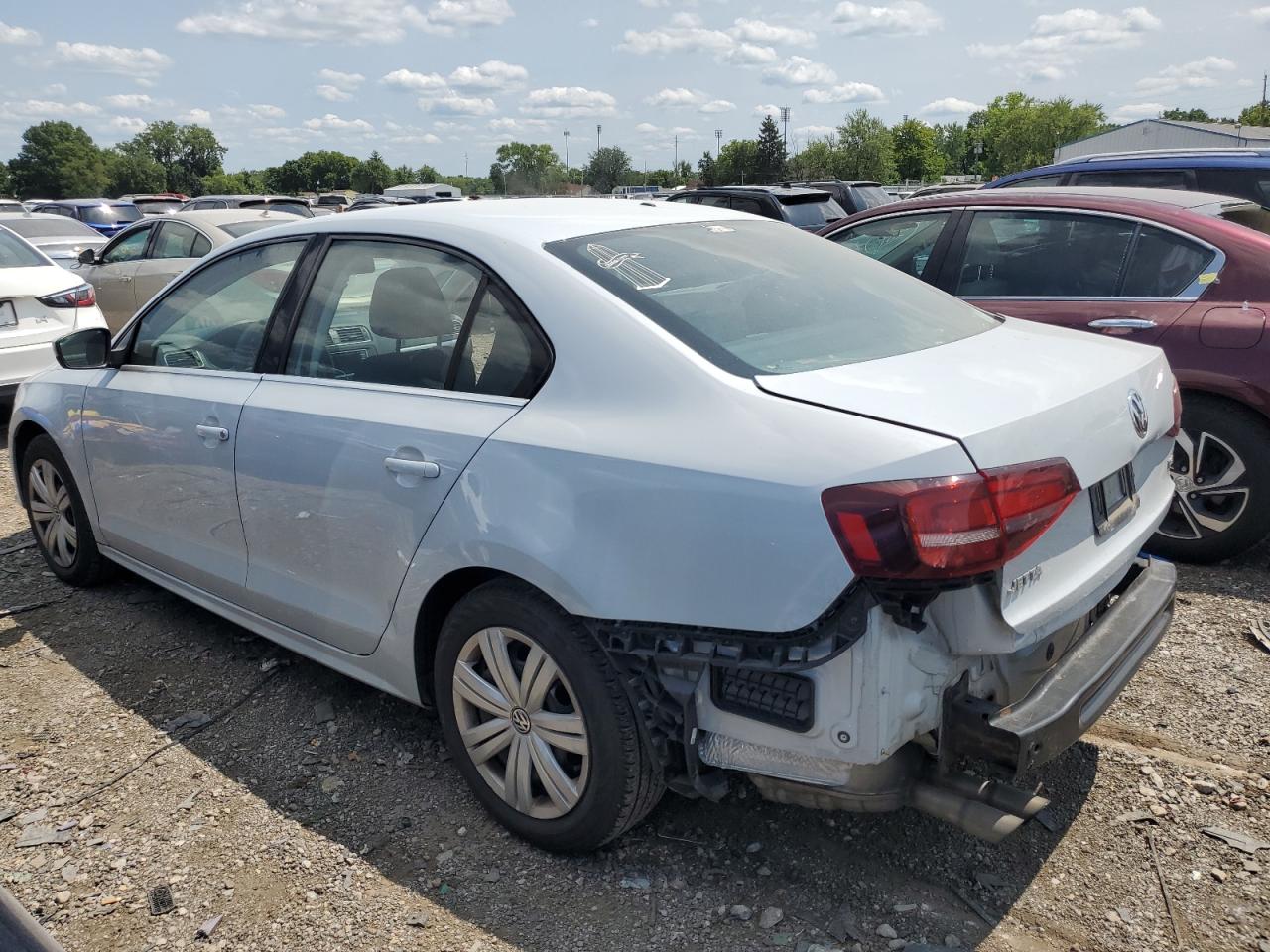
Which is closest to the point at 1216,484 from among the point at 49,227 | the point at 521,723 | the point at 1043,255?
the point at 1043,255

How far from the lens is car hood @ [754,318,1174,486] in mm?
2193

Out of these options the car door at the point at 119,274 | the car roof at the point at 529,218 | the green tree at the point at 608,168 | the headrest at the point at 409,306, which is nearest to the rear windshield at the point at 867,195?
the car door at the point at 119,274

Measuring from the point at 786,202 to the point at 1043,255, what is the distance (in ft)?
28.0

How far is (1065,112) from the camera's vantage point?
99.1 m

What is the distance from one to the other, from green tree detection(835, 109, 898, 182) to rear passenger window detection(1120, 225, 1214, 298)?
80.2 metres

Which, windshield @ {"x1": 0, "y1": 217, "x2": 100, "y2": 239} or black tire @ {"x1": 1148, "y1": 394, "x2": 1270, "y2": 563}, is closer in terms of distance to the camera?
black tire @ {"x1": 1148, "y1": 394, "x2": 1270, "y2": 563}

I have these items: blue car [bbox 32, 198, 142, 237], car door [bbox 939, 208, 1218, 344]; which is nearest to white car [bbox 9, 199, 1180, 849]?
car door [bbox 939, 208, 1218, 344]

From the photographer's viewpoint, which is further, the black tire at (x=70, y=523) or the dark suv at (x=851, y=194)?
the dark suv at (x=851, y=194)

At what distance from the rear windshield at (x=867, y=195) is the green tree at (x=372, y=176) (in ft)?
317

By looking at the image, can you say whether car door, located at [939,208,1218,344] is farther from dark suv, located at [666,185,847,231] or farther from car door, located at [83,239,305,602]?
dark suv, located at [666,185,847,231]

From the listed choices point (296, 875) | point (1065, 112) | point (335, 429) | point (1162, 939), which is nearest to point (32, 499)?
point (335, 429)

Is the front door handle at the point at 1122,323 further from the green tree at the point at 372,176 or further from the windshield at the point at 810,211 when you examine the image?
the green tree at the point at 372,176

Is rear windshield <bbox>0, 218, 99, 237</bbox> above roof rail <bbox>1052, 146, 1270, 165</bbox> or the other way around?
the other way around

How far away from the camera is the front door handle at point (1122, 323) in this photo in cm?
460
